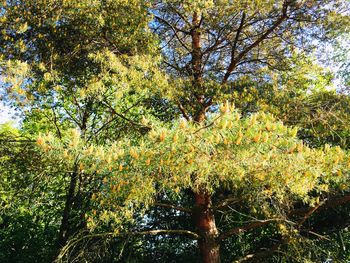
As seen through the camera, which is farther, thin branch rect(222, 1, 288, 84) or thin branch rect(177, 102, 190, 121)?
thin branch rect(222, 1, 288, 84)

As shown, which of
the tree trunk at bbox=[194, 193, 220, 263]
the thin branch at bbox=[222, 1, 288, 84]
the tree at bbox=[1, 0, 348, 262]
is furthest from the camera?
the thin branch at bbox=[222, 1, 288, 84]

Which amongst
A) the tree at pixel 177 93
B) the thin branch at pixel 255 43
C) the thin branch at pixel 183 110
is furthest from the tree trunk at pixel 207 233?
the thin branch at pixel 255 43

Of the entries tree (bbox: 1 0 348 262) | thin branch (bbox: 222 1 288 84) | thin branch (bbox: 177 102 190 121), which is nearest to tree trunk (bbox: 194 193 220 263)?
tree (bbox: 1 0 348 262)

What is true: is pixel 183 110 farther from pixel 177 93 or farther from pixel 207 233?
pixel 207 233

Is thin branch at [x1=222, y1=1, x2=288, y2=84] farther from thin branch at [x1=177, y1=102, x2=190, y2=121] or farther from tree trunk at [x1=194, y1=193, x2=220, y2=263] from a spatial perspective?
tree trunk at [x1=194, y1=193, x2=220, y2=263]

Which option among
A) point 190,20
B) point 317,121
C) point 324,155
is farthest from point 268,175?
point 190,20

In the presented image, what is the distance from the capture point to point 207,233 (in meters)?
5.02

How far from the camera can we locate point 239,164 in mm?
3254

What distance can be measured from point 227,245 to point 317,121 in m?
2.75

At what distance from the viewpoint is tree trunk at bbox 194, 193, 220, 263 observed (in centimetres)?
480

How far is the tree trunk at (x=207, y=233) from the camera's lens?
4799 mm

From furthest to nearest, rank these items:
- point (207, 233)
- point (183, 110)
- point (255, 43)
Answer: point (255, 43) → point (183, 110) → point (207, 233)

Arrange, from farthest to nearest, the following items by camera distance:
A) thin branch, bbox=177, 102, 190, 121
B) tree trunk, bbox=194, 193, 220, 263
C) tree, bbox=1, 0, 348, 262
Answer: thin branch, bbox=177, 102, 190, 121
tree trunk, bbox=194, 193, 220, 263
tree, bbox=1, 0, 348, 262

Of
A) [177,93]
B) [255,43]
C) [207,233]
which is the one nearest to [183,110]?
[177,93]
